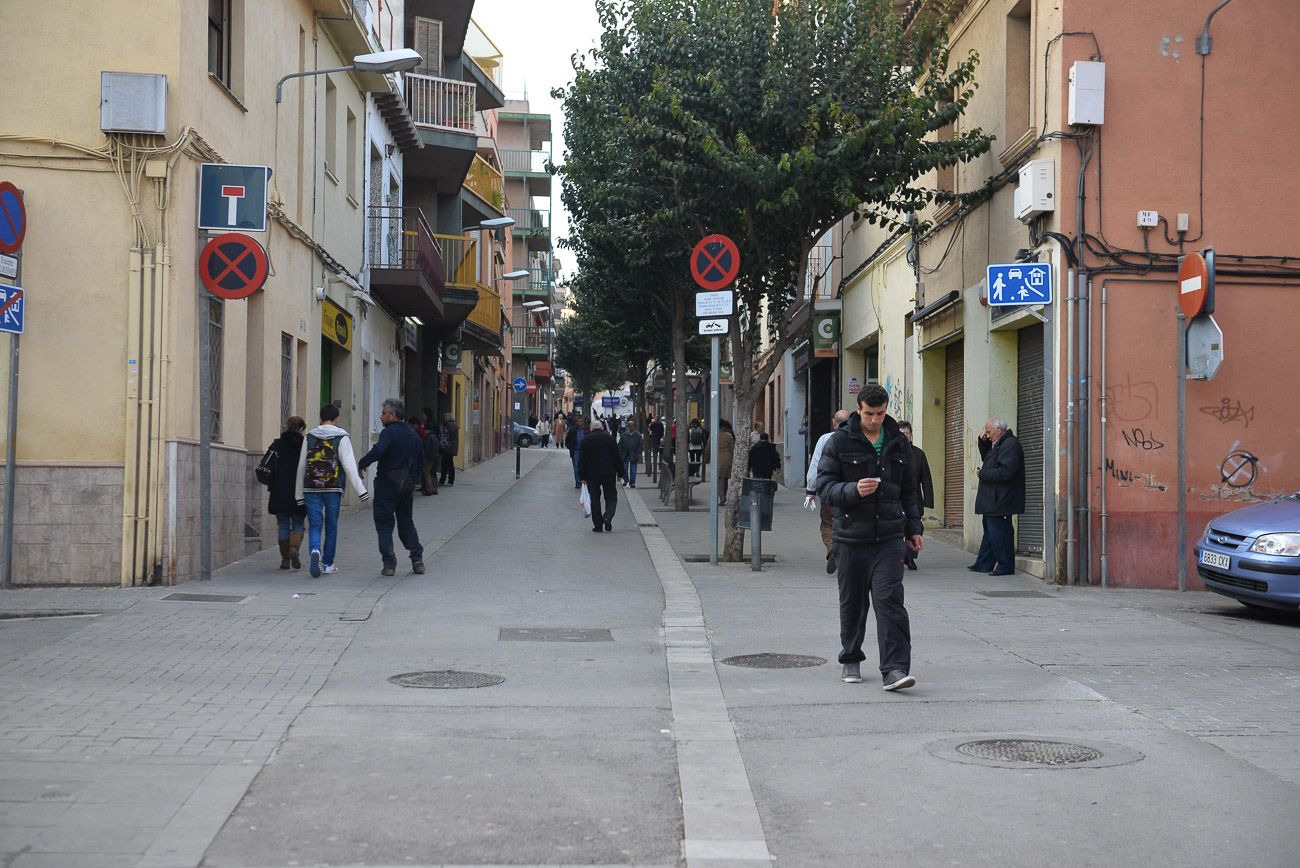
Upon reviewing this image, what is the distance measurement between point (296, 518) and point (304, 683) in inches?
259

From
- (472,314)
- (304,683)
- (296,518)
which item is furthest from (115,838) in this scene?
(472,314)

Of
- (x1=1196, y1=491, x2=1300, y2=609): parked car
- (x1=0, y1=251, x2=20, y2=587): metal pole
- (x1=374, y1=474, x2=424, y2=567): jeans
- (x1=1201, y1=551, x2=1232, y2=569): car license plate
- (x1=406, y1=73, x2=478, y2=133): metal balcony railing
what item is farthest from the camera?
(x1=406, y1=73, x2=478, y2=133): metal balcony railing

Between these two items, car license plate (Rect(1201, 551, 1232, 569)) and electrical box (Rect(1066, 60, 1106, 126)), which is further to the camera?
electrical box (Rect(1066, 60, 1106, 126))

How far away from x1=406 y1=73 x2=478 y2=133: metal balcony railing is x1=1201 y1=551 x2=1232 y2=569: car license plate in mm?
20390

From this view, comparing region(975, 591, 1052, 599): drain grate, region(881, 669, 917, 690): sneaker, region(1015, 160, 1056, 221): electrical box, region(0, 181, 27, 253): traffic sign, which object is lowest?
region(975, 591, 1052, 599): drain grate

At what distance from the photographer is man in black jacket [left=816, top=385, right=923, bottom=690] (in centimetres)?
841

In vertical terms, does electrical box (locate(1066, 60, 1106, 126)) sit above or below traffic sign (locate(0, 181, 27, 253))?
above

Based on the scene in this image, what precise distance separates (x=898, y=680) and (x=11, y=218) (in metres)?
8.12

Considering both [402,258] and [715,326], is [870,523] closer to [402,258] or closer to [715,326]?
[715,326]

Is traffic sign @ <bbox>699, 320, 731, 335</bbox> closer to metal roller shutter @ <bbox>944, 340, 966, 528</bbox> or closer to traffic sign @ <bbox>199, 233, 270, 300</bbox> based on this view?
traffic sign @ <bbox>199, 233, 270, 300</bbox>

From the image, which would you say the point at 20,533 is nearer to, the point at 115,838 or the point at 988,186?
Result: the point at 115,838

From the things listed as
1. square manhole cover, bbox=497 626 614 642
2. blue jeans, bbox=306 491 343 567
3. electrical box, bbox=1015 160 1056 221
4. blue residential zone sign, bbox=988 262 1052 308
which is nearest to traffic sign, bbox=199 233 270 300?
blue jeans, bbox=306 491 343 567

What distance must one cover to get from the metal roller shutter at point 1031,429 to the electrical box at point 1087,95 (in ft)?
8.44

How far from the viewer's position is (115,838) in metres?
5.04
